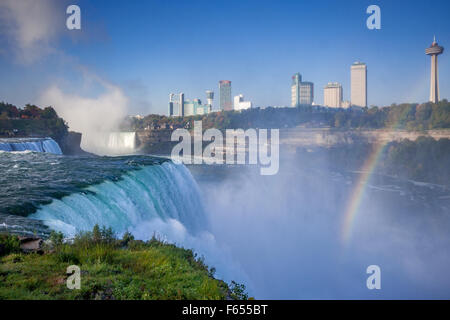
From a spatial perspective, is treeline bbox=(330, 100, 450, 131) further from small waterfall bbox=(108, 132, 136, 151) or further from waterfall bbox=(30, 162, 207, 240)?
waterfall bbox=(30, 162, 207, 240)

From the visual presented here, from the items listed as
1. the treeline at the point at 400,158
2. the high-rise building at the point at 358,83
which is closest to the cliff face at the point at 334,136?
the treeline at the point at 400,158

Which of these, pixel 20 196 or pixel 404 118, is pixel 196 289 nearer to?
pixel 20 196

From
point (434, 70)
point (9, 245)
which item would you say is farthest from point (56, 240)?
point (434, 70)

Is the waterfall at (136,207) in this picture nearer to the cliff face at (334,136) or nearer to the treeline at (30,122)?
the treeline at (30,122)

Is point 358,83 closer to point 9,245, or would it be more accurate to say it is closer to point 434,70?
point 434,70

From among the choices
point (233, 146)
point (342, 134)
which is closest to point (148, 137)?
point (233, 146)

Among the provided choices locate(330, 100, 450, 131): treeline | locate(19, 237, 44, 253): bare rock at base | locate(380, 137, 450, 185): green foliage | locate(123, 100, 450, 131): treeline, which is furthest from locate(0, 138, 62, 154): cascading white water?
locate(330, 100, 450, 131): treeline
